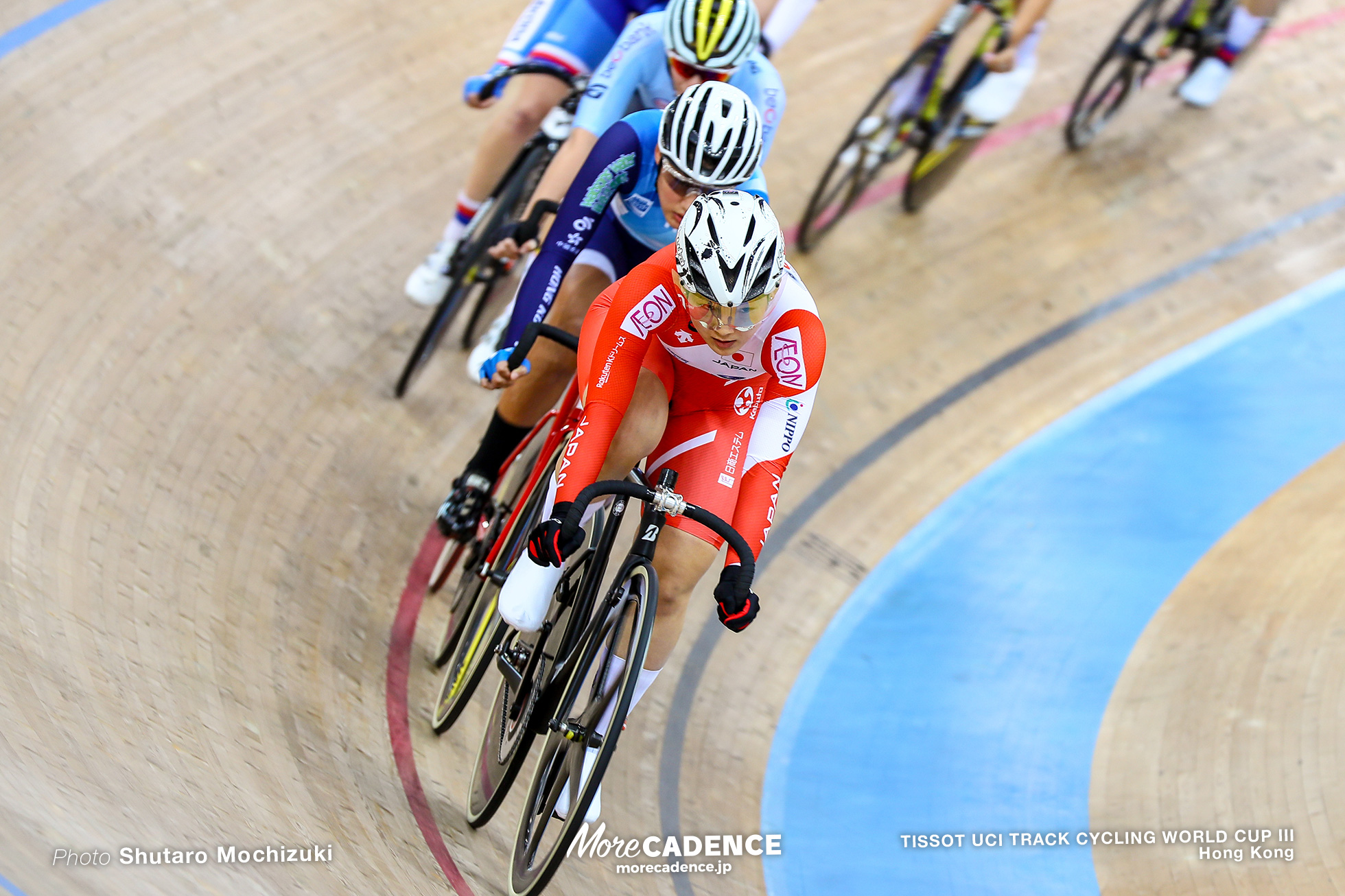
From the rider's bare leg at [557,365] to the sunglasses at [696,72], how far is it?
2.10 feet

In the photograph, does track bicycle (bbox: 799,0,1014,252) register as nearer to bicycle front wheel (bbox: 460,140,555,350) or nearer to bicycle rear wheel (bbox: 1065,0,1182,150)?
bicycle rear wheel (bbox: 1065,0,1182,150)

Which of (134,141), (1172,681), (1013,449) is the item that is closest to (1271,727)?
(1172,681)

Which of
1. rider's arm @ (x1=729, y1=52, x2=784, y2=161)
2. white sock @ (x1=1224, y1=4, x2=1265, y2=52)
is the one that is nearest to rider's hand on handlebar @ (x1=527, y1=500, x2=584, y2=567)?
rider's arm @ (x1=729, y1=52, x2=784, y2=161)

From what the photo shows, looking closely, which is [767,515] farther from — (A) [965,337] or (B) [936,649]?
(A) [965,337]

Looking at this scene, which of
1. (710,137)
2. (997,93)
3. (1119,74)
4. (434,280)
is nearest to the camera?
(710,137)

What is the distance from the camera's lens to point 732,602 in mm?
2455

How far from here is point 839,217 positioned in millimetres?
5664

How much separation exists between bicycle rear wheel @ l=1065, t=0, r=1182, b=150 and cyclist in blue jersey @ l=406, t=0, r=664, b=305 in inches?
118

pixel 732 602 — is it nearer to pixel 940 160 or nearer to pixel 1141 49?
pixel 940 160

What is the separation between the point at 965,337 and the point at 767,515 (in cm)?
297

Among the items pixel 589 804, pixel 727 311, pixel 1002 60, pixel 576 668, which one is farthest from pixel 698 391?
pixel 1002 60

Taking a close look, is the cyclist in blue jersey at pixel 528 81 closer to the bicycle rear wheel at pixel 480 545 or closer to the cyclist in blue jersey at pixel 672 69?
the cyclist in blue jersey at pixel 672 69

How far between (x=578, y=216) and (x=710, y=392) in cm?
62

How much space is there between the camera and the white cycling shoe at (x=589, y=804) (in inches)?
103
